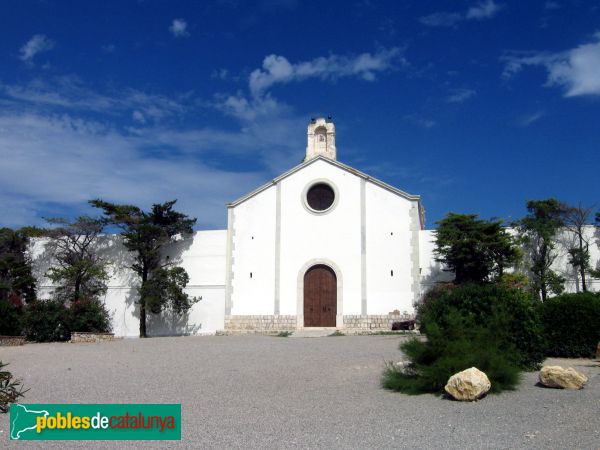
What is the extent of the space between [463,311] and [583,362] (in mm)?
3237

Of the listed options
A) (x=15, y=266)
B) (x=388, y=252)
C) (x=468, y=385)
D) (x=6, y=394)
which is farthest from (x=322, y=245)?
(x=6, y=394)

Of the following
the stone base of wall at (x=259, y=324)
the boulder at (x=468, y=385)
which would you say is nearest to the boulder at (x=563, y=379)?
the boulder at (x=468, y=385)

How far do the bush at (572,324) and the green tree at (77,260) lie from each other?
19.1 m

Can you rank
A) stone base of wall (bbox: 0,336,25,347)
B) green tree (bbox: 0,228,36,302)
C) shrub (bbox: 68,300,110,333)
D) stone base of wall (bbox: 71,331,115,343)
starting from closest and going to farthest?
stone base of wall (bbox: 0,336,25,347) → stone base of wall (bbox: 71,331,115,343) → shrub (bbox: 68,300,110,333) → green tree (bbox: 0,228,36,302)

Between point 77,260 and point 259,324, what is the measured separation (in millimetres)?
9235

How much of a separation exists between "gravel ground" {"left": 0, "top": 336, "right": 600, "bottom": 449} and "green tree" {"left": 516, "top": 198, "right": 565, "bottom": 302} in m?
11.5

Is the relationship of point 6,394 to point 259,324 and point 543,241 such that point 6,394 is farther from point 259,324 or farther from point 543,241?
point 543,241

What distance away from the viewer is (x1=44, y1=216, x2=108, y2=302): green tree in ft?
80.4

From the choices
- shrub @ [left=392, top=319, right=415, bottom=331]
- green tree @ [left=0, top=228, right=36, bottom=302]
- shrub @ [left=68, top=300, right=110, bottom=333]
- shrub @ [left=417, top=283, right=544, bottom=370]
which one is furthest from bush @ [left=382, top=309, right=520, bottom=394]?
green tree @ [left=0, top=228, right=36, bottom=302]

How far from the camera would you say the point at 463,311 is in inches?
395

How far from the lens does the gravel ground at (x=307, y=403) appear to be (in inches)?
226

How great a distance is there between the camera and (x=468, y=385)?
7.44 meters

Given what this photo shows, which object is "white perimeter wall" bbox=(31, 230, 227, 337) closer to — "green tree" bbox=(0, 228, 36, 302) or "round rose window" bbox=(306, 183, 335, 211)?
"green tree" bbox=(0, 228, 36, 302)

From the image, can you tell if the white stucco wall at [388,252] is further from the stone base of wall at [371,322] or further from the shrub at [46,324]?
the shrub at [46,324]
